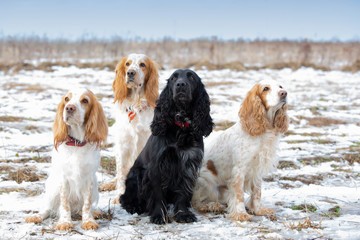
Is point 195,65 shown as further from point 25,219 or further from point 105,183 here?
point 25,219

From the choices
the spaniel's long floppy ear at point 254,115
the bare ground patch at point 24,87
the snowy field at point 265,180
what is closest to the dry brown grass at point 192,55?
the bare ground patch at point 24,87

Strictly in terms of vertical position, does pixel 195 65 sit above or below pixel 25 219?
above

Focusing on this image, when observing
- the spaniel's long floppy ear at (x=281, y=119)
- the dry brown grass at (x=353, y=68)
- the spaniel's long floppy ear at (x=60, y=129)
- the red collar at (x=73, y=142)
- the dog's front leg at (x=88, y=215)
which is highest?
the dry brown grass at (x=353, y=68)

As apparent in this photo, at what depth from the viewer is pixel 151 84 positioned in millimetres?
5113

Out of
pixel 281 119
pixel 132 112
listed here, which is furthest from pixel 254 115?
pixel 132 112

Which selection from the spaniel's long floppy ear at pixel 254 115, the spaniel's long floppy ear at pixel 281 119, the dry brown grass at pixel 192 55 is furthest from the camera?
the dry brown grass at pixel 192 55

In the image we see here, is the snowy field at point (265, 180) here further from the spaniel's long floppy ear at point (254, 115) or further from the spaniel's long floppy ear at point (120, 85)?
the spaniel's long floppy ear at point (120, 85)

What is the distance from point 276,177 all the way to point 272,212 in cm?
154

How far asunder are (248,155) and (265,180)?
156cm

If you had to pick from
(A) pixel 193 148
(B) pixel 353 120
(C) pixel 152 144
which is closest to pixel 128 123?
(C) pixel 152 144

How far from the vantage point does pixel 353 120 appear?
982cm

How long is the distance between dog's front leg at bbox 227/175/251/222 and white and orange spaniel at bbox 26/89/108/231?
1.56 metres

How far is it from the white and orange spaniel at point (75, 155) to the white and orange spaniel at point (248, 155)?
1405mm

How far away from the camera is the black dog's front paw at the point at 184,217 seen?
3.96 m
